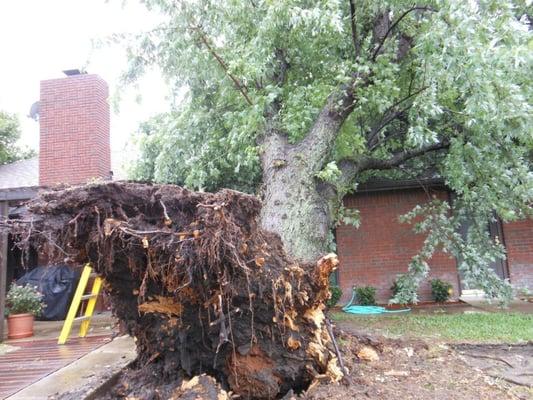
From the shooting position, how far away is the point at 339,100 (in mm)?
5711

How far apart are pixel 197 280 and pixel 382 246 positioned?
7863mm

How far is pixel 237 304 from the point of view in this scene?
3.51 meters

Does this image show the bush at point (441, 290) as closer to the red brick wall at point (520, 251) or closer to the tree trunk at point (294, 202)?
the red brick wall at point (520, 251)

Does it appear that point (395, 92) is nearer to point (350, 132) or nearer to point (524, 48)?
point (350, 132)

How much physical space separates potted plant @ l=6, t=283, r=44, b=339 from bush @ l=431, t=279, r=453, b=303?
833 cm

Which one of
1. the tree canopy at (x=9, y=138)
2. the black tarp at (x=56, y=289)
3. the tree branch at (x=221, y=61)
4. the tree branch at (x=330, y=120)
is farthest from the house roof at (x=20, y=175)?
the tree branch at (x=330, y=120)

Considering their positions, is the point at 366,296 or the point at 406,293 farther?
the point at 366,296

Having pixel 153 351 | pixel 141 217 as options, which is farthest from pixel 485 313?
pixel 141 217

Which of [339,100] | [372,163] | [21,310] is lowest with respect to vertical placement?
[21,310]

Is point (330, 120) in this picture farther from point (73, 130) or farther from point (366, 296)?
point (73, 130)

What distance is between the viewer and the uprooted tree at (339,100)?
4.79 m

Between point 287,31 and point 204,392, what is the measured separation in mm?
4772

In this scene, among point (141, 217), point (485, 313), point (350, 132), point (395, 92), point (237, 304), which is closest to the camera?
point (141, 217)

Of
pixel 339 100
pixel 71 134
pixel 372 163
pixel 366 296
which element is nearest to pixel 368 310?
pixel 366 296
